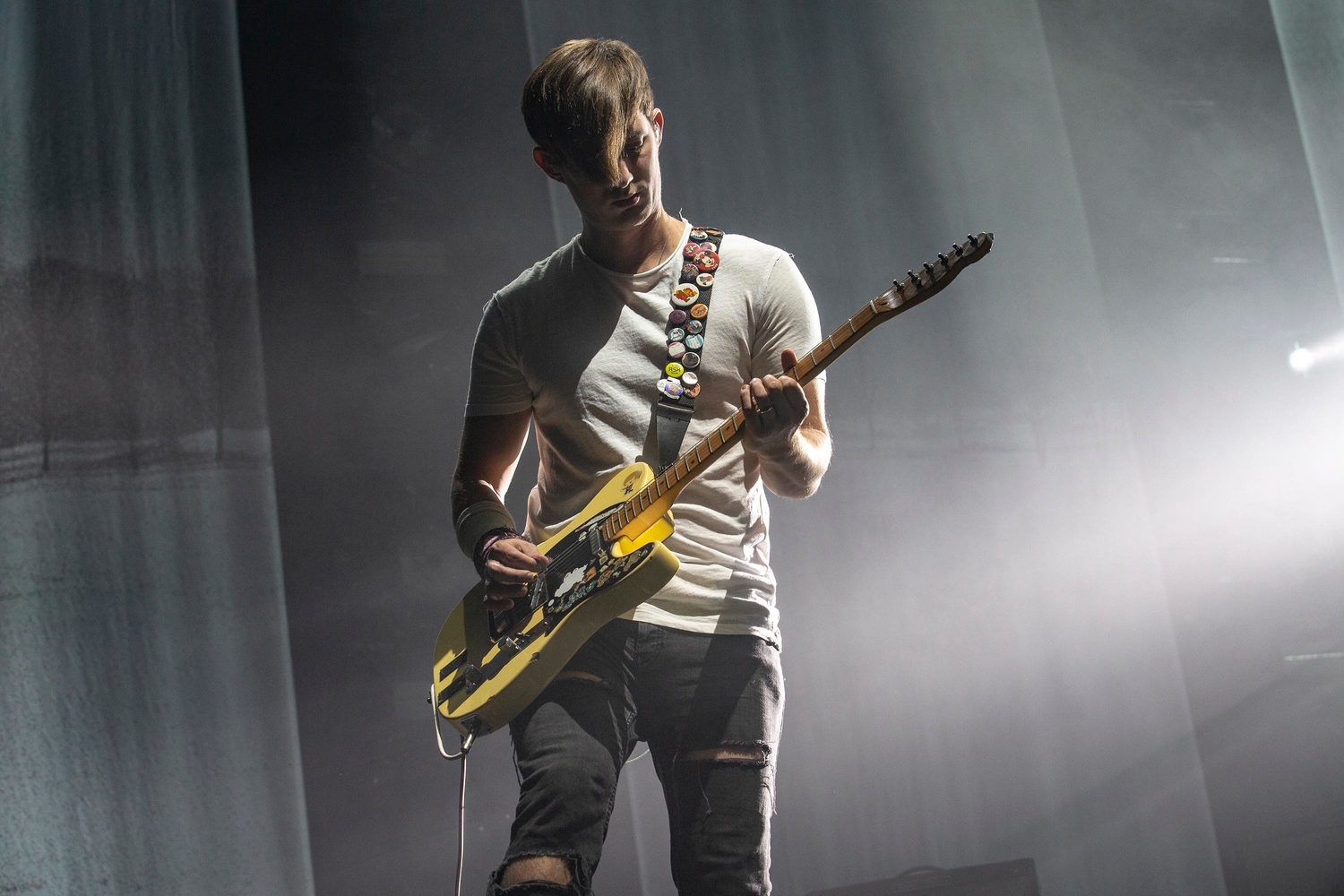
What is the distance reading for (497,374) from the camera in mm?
1676

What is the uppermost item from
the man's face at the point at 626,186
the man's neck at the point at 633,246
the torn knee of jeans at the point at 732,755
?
the man's face at the point at 626,186

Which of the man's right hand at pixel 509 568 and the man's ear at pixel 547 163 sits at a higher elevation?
the man's ear at pixel 547 163

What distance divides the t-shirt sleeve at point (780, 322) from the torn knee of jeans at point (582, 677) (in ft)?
1.76

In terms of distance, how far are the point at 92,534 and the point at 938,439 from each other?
98.7 inches

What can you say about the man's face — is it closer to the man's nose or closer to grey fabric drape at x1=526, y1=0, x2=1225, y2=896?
the man's nose

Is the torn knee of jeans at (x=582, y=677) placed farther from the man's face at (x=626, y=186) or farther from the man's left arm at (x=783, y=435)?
Answer: the man's face at (x=626, y=186)

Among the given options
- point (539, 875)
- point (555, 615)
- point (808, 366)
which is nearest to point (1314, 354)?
point (808, 366)

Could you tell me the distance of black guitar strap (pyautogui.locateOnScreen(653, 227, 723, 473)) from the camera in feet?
5.02

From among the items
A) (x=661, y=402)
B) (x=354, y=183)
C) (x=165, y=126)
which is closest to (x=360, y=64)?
(x=354, y=183)

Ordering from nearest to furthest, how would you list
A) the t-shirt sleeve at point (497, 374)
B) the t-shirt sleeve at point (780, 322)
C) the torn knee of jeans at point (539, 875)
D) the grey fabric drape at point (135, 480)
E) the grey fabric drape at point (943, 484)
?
1. the torn knee of jeans at point (539, 875)
2. the t-shirt sleeve at point (780, 322)
3. the t-shirt sleeve at point (497, 374)
4. the grey fabric drape at point (135, 480)
5. the grey fabric drape at point (943, 484)

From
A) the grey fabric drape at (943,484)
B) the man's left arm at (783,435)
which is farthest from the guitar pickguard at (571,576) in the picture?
the grey fabric drape at (943,484)

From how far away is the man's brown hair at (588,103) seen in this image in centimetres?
149

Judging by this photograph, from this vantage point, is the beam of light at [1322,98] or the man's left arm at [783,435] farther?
the beam of light at [1322,98]

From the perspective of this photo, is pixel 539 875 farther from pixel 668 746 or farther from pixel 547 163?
pixel 547 163
